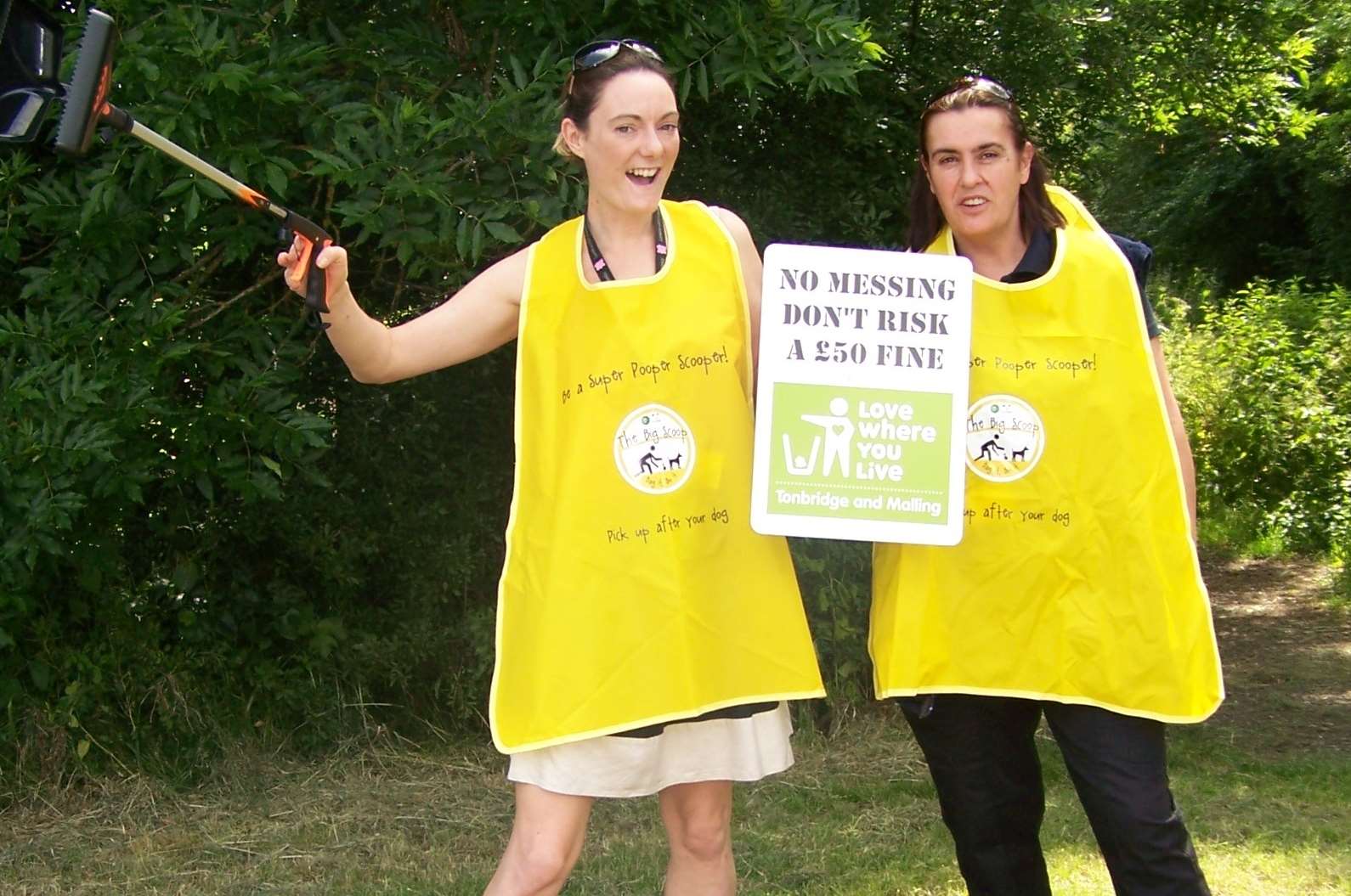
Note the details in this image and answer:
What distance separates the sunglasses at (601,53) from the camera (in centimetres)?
300

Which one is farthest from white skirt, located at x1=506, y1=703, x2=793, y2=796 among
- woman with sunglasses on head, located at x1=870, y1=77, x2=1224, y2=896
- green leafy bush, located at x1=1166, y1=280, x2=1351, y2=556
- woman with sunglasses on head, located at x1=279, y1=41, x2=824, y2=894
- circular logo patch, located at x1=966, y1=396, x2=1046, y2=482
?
green leafy bush, located at x1=1166, y1=280, x2=1351, y2=556

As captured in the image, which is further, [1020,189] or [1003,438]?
[1020,189]

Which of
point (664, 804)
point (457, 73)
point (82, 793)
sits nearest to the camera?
point (664, 804)

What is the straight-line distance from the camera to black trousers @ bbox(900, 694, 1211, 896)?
287 centimetres

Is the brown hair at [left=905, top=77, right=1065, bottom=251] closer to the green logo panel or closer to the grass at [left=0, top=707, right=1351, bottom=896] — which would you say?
the green logo panel

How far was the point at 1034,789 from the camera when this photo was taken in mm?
3170

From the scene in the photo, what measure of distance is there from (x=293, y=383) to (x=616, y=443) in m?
2.90

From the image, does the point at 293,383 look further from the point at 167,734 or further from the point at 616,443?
the point at 616,443

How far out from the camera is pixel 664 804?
3096 mm

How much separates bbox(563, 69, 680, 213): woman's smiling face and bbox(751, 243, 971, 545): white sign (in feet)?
0.91

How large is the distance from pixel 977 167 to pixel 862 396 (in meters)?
0.49

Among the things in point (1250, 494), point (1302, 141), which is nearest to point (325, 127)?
point (1250, 494)

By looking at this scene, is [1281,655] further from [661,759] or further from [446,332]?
[446,332]

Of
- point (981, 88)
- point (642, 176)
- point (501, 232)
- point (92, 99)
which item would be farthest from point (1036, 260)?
point (92, 99)
